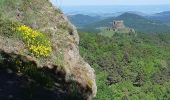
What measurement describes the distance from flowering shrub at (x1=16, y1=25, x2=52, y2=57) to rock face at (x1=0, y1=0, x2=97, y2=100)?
14 centimetres

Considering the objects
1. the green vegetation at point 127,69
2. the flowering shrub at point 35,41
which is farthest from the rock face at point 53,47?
the green vegetation at point 127,69

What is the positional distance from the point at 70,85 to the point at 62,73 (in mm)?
854

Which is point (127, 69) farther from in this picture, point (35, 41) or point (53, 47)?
point (35, 41)

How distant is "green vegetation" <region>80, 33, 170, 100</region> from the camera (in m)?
159

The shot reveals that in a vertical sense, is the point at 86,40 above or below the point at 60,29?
below

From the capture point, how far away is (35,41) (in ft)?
43.2

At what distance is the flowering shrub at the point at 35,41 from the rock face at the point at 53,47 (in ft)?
0.45

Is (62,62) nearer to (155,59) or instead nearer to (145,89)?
(145,89)

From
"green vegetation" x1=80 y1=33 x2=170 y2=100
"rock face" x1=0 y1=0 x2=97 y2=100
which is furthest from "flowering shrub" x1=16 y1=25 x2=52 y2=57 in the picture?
"green vegetation" x1=80 y1=33 x2=170 y2=100

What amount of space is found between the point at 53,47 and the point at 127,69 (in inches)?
6413

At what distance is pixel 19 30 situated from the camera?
13531mm

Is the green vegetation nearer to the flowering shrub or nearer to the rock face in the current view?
the rock face

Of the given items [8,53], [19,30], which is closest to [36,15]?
[19,30]

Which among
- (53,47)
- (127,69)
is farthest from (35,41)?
(127,69)
